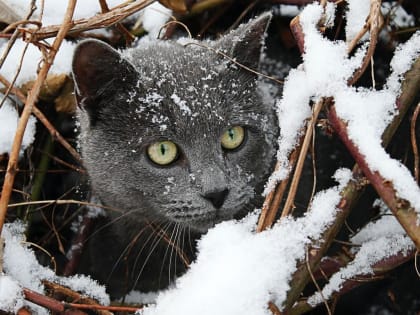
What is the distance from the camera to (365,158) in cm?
111

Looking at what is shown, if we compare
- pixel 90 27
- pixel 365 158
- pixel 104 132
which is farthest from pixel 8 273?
pixel 365 158

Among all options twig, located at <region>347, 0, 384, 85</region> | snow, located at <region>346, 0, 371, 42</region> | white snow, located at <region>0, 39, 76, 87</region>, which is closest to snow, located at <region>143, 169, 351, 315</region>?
twig, located at <region>347, 0, 384, 85</region>

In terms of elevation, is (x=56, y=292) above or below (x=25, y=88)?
below

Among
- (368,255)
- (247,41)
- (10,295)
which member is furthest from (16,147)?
(368,255)

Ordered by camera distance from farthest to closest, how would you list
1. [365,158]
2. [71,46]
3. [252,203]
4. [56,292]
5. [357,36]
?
1. [71,46]
2. [252,203]
3. [56,292]
4. [357,36]
5. [365,158]

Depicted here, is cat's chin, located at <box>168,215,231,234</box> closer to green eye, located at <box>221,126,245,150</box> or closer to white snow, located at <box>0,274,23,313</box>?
green eye, located at <box>221,126,245,150</box>

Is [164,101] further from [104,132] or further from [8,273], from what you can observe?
[8,273]

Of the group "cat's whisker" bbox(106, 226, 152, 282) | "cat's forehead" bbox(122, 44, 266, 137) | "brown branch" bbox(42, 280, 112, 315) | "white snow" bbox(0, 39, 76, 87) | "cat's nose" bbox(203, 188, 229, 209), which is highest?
"white snow" bbox(0, 39, 76, 87)

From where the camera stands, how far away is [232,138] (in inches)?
65.2

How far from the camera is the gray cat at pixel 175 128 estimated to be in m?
1.51

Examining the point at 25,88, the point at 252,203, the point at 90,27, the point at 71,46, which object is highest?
the point at 71,46

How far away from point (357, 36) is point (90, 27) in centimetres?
64

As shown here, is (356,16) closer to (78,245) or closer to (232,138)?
(232,138)

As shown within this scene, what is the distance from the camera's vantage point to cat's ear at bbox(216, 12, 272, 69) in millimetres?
1641
